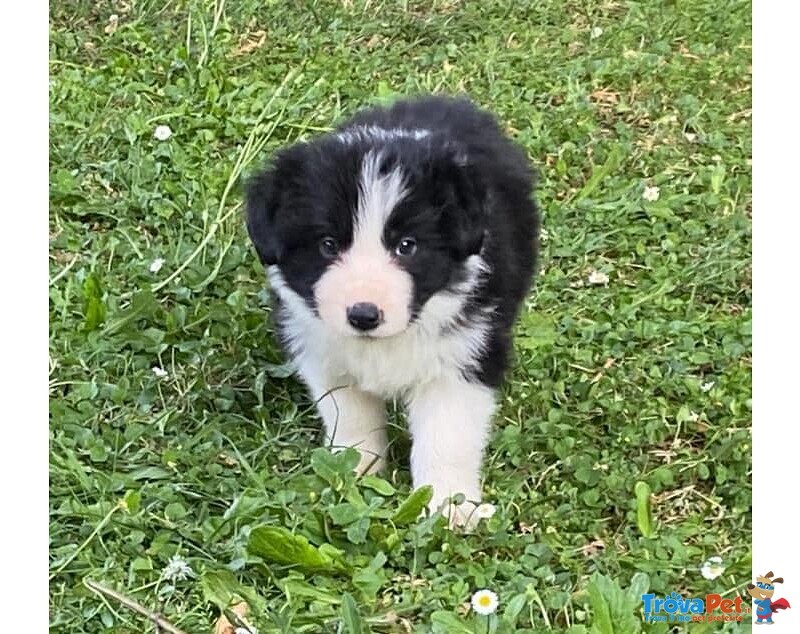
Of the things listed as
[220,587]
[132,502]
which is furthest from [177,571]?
[132,502]

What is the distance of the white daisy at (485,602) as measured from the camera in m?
2.57

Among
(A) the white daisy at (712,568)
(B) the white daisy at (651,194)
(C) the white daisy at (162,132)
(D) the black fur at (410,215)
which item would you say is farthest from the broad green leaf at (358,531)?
(B) the white daisy at (651,194)

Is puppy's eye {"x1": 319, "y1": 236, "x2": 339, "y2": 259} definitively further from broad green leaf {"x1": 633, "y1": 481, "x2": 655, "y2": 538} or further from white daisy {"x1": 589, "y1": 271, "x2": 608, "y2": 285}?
white daisy {"x1": 589, "y1": 271, "x2": 608, "y2": 285}

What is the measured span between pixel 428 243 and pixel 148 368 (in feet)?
3.13

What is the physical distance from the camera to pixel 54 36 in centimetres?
317

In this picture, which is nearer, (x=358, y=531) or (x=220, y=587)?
(x=220, y=587)

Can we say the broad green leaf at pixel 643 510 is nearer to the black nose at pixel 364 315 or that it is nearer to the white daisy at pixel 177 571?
the black nose at pixel 364 315

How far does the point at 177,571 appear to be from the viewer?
2656 mm

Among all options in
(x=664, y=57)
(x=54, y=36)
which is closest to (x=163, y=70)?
(x=54, y=36)

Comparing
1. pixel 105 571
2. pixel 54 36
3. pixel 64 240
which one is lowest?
pixel 105 571

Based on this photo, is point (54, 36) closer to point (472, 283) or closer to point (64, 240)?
point (64, 240)

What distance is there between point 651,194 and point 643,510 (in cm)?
125

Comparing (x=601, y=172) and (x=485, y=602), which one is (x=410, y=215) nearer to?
(x=485, y=602)
